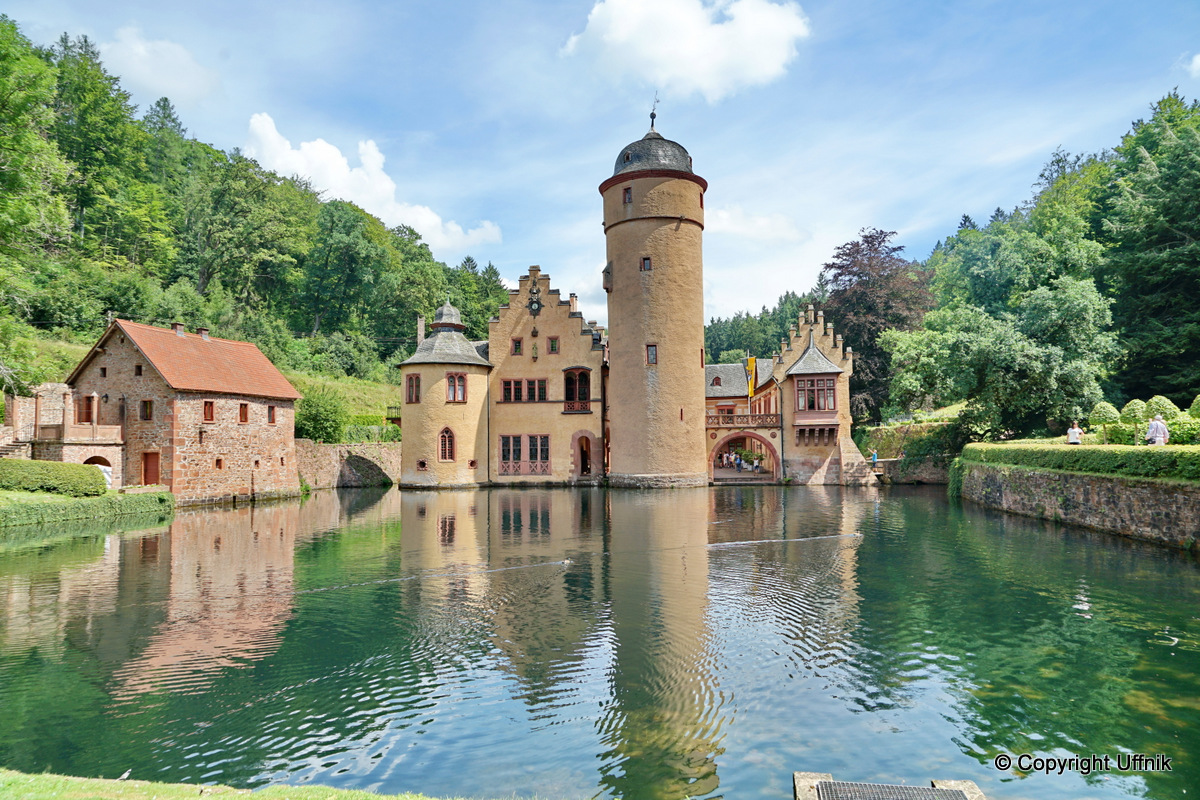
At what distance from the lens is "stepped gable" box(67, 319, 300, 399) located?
1188 inches

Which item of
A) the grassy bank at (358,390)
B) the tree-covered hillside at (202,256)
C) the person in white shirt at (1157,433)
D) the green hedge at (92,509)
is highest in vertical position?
the tree-covered hillside at (202,256)

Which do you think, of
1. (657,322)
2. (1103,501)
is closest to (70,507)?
(657,322)

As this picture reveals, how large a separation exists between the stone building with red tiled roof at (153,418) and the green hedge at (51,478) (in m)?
3.21

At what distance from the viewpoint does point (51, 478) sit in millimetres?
24625

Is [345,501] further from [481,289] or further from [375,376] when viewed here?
[481,289]

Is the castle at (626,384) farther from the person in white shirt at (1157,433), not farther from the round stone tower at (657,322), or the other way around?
the person in white shirt at (1157,433)

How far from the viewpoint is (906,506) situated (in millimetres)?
27594

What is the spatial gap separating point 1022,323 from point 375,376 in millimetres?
46336

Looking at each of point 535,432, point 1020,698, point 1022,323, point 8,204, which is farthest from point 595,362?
point 1020,698

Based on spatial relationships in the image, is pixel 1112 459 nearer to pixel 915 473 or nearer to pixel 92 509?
pixel 915 473

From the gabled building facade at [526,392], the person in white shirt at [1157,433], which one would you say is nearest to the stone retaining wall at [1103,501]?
the person in white shirt at [1157,433]

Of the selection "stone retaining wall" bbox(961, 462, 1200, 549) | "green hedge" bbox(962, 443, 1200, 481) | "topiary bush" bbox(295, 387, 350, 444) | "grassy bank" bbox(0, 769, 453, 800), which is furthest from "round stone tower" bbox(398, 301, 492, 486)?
"grassy bank" bbox(0, 769, 453, 800)

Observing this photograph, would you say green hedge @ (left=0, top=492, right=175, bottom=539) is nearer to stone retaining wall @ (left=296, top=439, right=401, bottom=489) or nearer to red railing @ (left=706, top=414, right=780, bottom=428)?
stone retaining wall @ (left=296, top=439, right=401, bottom=489)

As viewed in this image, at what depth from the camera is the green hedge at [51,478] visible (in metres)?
23.8
